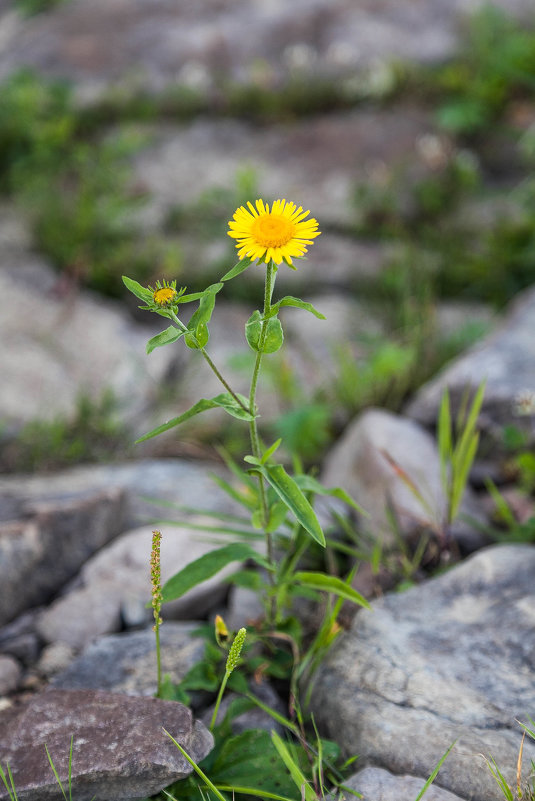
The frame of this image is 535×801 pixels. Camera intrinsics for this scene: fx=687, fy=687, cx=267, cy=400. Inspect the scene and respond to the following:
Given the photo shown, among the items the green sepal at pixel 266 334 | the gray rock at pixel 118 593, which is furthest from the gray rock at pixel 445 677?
the green sepal at pixel 266 334

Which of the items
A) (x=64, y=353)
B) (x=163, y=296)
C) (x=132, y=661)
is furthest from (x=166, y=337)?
(x=64, y=353)

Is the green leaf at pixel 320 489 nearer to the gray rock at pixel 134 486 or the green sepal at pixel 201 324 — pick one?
the green sepal at pixel 201 324

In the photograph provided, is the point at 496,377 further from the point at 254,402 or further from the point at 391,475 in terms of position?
the point at 254,402

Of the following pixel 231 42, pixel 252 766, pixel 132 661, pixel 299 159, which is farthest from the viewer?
pixel 231 42

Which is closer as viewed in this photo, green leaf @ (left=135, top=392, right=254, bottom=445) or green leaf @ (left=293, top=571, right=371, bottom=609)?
green leaf @ (left=135, top=392, right=254, bottom=445)

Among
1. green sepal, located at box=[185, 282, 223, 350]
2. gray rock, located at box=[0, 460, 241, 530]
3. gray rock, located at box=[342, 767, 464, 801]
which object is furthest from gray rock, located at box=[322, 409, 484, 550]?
green sepal, located at box=[185, 282, 223, 350]


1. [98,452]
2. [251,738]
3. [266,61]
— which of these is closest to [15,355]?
[98,452]

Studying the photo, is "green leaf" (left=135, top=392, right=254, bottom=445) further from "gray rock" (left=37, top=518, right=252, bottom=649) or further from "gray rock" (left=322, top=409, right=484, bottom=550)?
"gray rock" (left=322, top=409, right=484, bottom=550)
